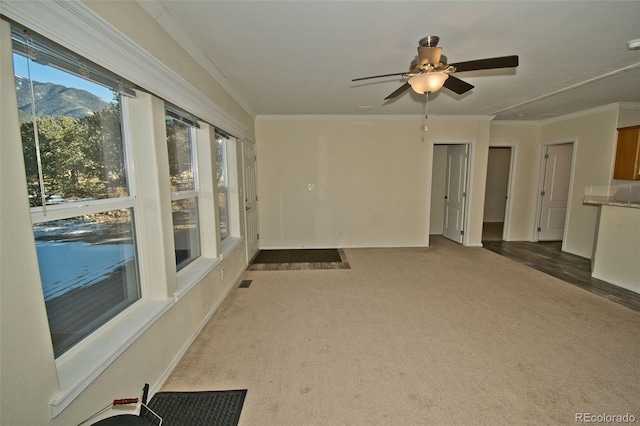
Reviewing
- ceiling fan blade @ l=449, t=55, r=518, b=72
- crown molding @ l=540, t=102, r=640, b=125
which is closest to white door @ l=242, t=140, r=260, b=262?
ceiling fan blade @ l=449, t=55, r=518, b=72

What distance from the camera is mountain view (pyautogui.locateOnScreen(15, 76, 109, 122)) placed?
1087mm

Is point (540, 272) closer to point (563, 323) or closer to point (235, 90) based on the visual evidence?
point (563, 323)

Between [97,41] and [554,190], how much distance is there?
7.34 meters

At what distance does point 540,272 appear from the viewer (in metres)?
3.84

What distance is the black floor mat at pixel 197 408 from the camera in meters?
1.54

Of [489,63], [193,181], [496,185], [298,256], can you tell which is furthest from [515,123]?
[193,181]

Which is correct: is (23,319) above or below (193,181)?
below

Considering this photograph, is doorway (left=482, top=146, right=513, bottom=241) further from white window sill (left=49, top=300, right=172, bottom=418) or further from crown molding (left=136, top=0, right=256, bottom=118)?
white window sill (left=49, top=300, right=172, bottom=418)

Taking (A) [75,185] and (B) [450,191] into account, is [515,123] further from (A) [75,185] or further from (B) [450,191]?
(A) [75,185]

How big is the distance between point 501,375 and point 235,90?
3.94m

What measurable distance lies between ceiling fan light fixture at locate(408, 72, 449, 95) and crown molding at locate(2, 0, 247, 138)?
1843 millimetres

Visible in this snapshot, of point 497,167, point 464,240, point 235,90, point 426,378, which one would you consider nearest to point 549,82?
point 464,240

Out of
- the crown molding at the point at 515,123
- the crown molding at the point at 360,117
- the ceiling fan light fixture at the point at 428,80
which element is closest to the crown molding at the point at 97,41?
the ceiling fan light fixture at the point at 428,80

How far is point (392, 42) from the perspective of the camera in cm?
224
